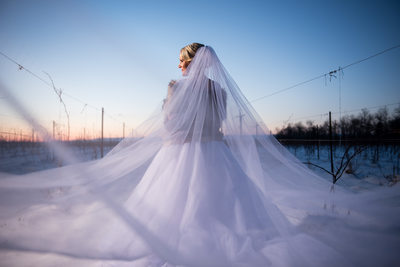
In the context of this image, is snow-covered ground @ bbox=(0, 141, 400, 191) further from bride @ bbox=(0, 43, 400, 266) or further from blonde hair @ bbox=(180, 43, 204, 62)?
blonde hair @ bbox=(180, 43, 204, 62)

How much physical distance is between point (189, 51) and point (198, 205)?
159 centimetres

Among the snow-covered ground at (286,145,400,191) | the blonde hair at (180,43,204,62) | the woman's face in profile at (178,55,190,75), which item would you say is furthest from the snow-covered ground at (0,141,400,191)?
the blonde hair at (180,43,204,62)

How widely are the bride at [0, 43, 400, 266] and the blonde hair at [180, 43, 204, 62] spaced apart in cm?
1

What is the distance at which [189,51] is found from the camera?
6.42 ft

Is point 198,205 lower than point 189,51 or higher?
lower

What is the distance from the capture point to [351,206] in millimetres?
1838

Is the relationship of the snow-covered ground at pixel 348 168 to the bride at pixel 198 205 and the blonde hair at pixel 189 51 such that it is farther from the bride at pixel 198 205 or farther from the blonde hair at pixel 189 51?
the blonde hair at pixel 189 51

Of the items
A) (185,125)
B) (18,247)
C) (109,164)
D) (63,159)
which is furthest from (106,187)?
(185,125)

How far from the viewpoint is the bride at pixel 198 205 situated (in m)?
1.35

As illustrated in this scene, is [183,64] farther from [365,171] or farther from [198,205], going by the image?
[365,171]

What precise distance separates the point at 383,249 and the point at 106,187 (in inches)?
94.6

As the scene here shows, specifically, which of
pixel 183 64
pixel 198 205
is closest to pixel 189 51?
pixel 183 64

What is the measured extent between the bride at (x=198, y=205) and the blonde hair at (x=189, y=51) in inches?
0.4

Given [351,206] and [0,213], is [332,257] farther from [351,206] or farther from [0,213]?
[0,213]
